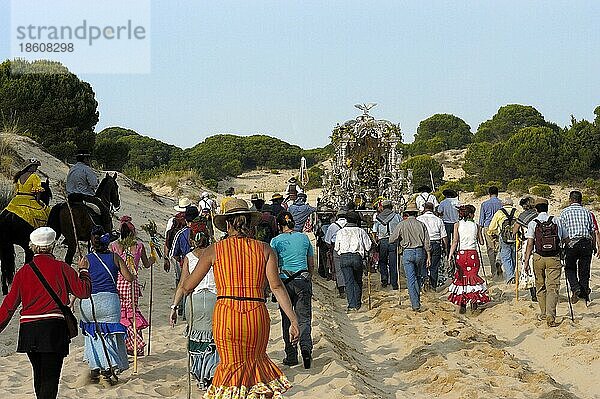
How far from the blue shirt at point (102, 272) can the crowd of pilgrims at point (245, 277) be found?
11mm

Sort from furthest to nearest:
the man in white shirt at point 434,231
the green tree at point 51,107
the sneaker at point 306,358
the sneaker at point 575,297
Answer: the green tree at point 51,107 → the man in white shirt at point 434,231 → the sneaker at point 575,297 → the sneaker at point 306,358

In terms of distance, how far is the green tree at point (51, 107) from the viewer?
33875 millimetres

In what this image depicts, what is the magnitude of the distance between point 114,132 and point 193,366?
7152 cm

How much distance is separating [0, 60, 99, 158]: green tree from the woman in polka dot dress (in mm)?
23518

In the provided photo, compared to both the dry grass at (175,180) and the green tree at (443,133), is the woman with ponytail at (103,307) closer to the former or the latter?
the dry grass at (175,180)

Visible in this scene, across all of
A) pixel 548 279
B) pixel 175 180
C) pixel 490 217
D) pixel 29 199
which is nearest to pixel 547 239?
pixel 548 279

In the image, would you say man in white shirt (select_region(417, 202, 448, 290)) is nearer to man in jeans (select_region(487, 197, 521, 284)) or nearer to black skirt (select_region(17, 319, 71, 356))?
man in jeans (select_region(487, 197, 521, 284))

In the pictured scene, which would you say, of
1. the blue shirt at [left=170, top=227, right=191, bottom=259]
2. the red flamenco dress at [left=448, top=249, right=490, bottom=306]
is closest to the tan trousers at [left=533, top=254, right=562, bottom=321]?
the red flamenco dress at [left=448, top=249, right=490, bottom=306]

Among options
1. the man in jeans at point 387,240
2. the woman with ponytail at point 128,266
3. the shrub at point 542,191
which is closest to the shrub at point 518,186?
the shrub at point 542,191

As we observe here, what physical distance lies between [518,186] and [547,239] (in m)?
30.4

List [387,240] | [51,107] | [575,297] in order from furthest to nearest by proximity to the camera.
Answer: [51,107] < [387,240] < [575,297]

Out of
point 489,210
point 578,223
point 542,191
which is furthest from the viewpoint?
point 542,191

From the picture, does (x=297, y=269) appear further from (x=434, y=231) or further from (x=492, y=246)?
(x=492, y=246)

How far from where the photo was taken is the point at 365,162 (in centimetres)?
2502
